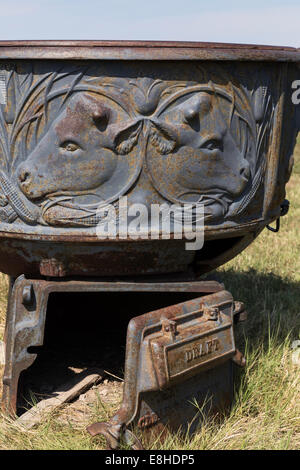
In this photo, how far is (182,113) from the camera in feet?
6.81

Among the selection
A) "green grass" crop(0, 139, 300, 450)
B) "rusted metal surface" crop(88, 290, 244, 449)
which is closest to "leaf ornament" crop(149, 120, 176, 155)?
"rusted metal surface" crop(88, 290, 244, 449)

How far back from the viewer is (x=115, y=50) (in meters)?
1.97

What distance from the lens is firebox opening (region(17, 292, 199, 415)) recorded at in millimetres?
2736

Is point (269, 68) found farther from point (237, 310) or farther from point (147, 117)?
point (237, 310)

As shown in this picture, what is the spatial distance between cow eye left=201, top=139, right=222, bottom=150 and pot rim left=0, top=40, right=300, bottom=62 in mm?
260

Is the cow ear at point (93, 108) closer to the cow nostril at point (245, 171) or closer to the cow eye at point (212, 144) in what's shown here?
the cow eye at point (212, 144)

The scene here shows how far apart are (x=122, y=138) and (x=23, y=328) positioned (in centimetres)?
74

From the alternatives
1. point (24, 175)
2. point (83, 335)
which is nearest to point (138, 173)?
point (24, 175)

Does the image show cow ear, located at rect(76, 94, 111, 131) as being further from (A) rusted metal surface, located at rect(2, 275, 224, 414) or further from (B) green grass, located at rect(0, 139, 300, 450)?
(B) green grass, located at rect(0, 139, 300, 450)

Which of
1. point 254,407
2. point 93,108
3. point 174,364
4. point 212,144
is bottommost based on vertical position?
point 254,407

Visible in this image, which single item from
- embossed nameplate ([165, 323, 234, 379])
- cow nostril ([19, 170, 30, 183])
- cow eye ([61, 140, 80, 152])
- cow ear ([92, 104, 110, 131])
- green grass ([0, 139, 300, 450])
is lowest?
green grass ([0, 139, 300, 450])

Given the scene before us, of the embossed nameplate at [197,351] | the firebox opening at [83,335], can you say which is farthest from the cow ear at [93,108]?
the firebox opening at [83,335]

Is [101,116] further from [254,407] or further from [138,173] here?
[254,407]

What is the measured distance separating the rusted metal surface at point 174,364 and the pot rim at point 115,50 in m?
0.82
